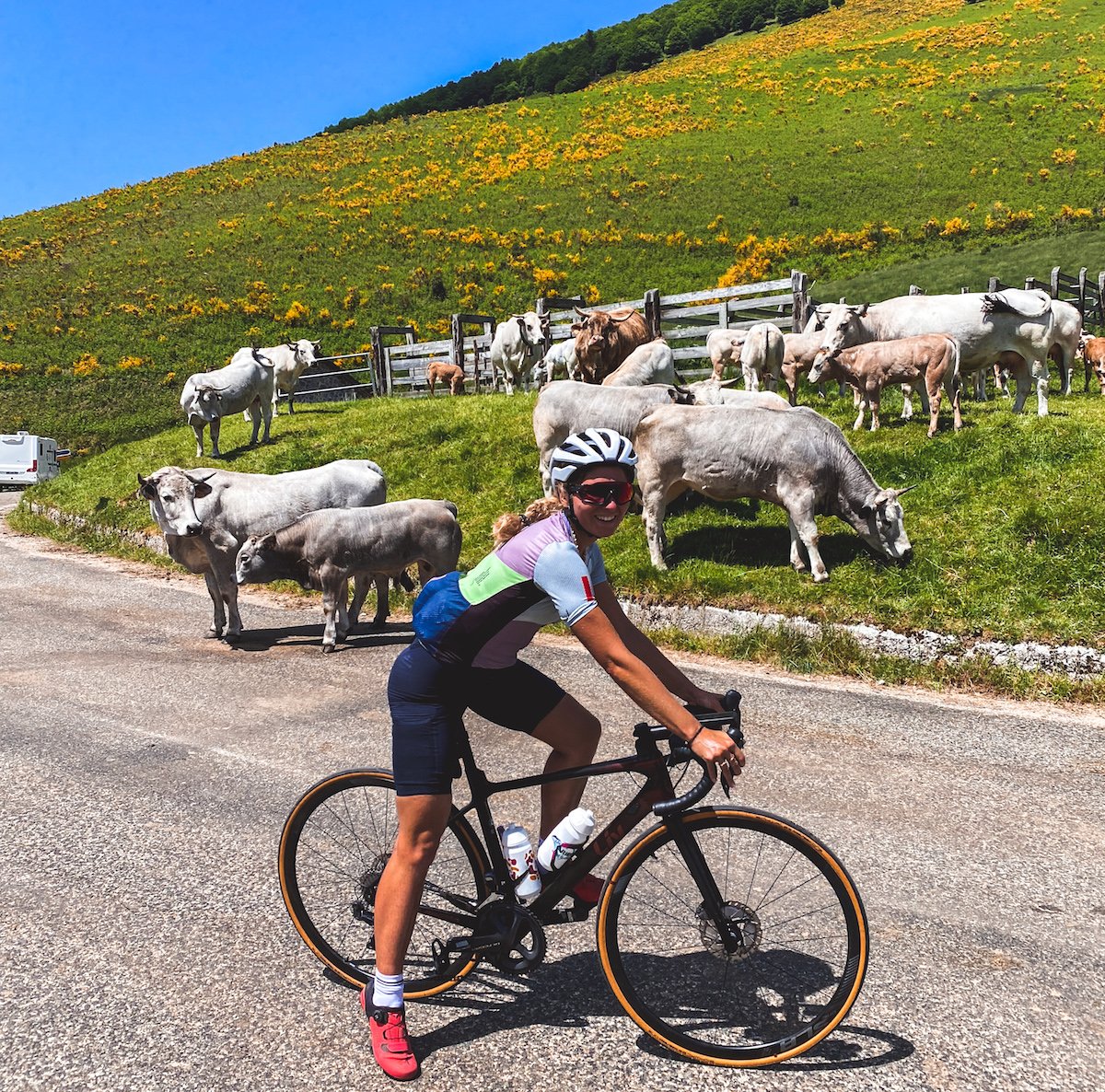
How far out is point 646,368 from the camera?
51.7 ft

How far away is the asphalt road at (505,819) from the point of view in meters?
3.46

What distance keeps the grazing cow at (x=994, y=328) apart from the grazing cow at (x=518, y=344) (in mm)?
8795

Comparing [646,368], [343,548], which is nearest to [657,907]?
[343,548]

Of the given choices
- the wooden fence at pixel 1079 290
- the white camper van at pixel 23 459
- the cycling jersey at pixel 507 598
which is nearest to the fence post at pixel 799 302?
the wooden fence at pixel 1079 290

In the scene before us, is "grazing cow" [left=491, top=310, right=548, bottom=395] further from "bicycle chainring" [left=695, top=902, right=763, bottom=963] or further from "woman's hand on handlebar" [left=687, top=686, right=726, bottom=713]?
"bicycle chainring" [left=695, top=902, right=763, bottom=963]

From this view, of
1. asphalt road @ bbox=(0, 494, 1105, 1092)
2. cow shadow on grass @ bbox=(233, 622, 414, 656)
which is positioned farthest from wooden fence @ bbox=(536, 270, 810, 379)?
asphalt road @ bbox=(0, 494, 1105, 1092)

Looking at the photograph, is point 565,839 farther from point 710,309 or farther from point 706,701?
point 710,309

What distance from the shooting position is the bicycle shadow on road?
347 cm

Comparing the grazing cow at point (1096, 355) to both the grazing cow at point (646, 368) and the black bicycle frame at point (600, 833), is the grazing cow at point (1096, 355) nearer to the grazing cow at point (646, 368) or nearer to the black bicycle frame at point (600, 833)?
the grazing cow at point (646, 368)

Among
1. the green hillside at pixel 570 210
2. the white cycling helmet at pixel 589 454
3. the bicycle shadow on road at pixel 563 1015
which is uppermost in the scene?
the green hillside at pixel 570 210

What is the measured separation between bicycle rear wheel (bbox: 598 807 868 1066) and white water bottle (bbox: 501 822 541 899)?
300 mm

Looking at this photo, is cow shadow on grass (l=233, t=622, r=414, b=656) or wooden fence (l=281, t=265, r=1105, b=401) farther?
wooden fence (l=281, t=265, r=1105, b=401)

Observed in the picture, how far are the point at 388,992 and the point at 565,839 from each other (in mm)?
836

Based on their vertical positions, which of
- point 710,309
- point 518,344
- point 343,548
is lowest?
point 343,548
